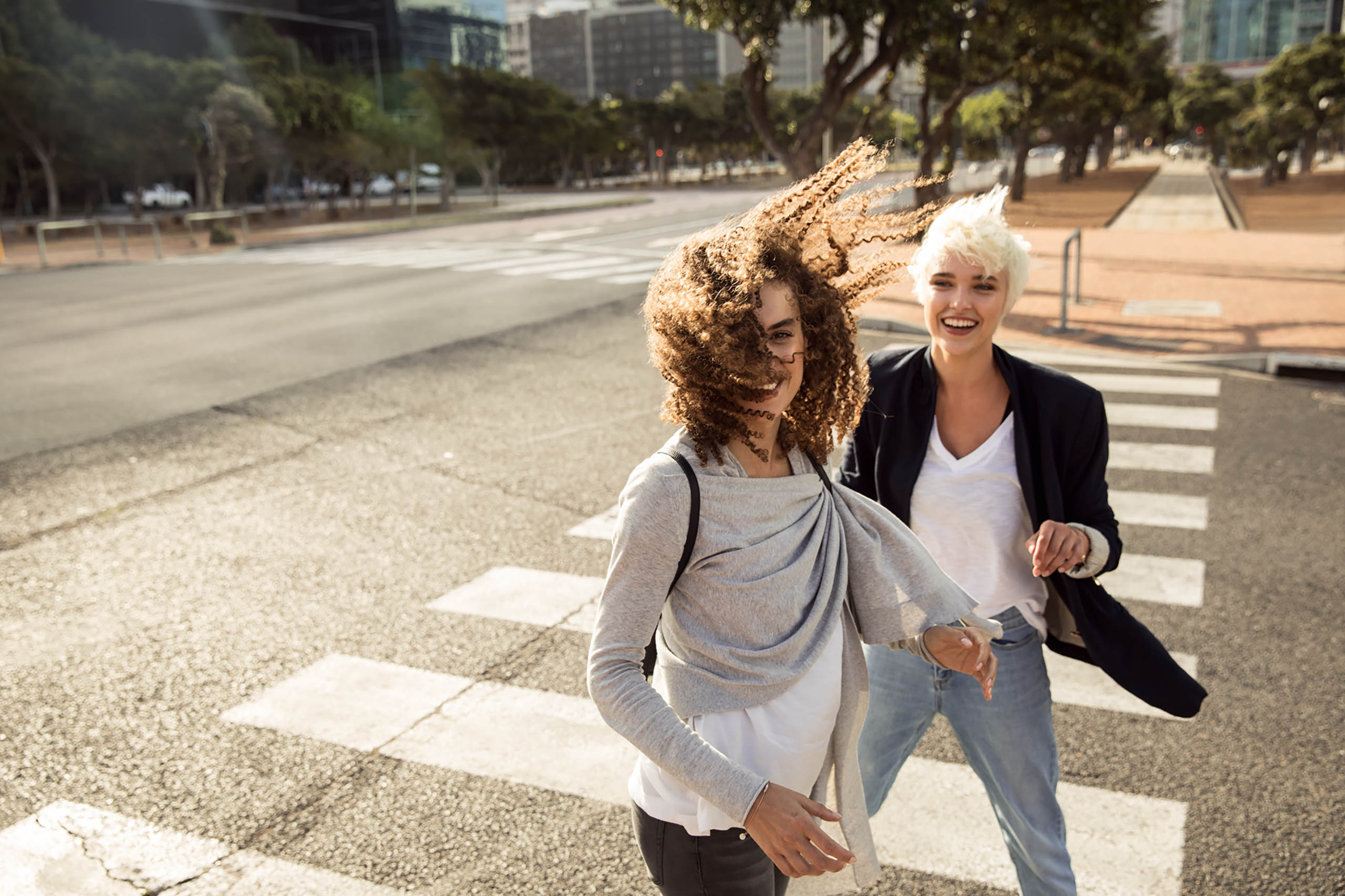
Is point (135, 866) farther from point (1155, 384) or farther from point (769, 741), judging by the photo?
point (1155, 384)

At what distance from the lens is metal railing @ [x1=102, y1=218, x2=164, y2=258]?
1086 inches

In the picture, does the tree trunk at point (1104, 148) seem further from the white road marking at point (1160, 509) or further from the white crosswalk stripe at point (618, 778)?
the white crosswalk stripe at point (618, 778)

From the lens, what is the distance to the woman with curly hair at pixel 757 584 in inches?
74.5

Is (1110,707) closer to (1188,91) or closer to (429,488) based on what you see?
(429,488)

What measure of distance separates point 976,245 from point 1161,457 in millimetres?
5932

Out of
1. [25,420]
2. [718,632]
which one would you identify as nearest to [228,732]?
[718,632]

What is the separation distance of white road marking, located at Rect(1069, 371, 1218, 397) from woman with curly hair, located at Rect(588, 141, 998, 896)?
843cm

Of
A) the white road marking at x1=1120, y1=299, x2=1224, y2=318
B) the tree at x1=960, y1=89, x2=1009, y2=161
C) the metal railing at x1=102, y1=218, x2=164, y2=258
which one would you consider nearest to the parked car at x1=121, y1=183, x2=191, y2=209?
the metal railing at x1=102, y1=218, x2=164, y2=258

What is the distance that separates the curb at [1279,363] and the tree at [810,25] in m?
7.19

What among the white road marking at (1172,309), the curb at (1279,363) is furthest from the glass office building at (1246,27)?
the curb at (1279,363)

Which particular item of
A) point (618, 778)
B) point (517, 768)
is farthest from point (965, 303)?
point (517, 768)

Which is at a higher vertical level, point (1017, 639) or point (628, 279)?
point (1017, 639)

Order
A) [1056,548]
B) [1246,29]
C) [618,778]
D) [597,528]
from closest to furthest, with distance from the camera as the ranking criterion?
[1056,548]
[618,778]
[597,528]
[1246,29]

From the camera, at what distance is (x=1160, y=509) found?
6891 mm
